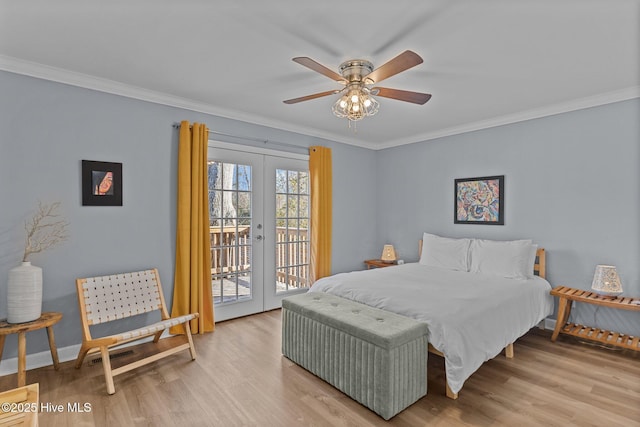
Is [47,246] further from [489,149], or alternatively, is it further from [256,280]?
[489,149]

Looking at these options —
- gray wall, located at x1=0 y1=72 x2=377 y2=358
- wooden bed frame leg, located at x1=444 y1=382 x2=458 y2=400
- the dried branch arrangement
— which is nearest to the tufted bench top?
wooden bed frame leg, located at x1=444 y1=382 x2=458 y2=400

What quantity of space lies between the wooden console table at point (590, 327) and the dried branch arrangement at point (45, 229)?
15.6 feet

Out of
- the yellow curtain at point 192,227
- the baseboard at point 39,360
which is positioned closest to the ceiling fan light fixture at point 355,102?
the yellow curtain at point 192,227

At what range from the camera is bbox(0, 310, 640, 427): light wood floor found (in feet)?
6.86

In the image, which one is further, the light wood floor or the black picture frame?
the black picture frame

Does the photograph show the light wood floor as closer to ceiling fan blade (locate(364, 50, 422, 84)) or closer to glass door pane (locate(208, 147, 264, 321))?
glass door pane (locate(208, 147, 264, 321))

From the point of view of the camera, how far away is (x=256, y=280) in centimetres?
418

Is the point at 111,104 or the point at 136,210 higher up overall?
the point at 111,104

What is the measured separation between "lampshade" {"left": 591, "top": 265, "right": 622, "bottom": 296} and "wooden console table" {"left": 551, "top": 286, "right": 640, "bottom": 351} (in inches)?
3.3

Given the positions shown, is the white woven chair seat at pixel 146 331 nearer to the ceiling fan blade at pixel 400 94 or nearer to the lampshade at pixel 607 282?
the ceiling fan blade at pixel 400 94

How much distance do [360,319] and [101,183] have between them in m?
2.65

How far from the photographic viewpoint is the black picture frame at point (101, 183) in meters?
2.97

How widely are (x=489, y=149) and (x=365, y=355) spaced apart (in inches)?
128

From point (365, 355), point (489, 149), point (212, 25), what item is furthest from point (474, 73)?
point (365, 355)
